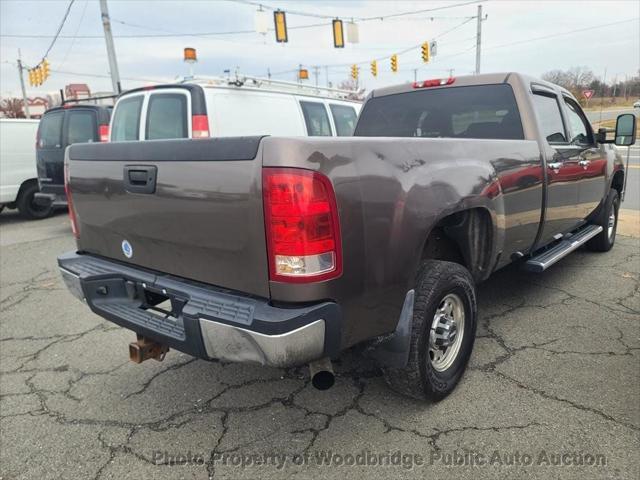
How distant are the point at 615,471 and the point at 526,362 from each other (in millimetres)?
1027

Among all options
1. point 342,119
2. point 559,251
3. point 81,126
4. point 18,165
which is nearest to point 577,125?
point 559,251

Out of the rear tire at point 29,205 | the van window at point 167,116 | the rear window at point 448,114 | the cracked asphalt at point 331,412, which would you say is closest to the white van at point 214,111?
the van window at point 167,116

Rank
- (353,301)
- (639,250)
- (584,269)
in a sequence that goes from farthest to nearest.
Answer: (639,250) < (584,269) < (353,301)

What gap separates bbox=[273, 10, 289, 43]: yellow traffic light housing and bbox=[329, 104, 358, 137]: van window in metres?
9.33

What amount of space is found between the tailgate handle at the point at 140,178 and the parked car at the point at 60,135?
266 inches

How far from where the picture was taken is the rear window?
375cm

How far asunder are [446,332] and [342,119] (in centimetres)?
651

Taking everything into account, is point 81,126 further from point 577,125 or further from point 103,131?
point 577,125

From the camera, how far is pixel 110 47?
46.2ft

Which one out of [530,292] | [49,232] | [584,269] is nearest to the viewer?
[530,292]

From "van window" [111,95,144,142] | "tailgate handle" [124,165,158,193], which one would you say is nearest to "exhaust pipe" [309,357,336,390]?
"tailgate handle" [124,165,158,193]

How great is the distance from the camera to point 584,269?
509 centimetres

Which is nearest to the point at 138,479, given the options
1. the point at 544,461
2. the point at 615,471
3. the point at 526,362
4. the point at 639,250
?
the point at 544,461

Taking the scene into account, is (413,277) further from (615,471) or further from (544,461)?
(615,471)
